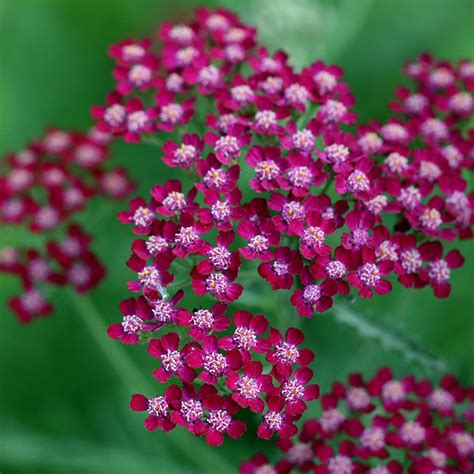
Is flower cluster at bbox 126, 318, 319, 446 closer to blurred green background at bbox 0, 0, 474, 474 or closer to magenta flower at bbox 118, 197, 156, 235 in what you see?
magenta flower at bbox 118, 197, 156, 235

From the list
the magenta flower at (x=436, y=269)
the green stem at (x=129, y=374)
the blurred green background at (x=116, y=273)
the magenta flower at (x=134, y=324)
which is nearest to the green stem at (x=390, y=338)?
the blurred green background at (x=116, y=273)

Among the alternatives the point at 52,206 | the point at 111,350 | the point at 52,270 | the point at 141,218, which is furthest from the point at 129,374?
the point at 141,218

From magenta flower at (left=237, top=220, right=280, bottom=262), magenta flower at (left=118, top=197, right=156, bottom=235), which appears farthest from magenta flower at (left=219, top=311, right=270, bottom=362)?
magenta flower at (left=118, top=197, right=156, bottom=235)

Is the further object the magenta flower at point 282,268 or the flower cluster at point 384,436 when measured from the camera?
the flower cluster at point 384,436

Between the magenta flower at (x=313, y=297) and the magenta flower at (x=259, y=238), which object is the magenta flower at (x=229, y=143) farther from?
the magenta flower at (x=313, y=297)

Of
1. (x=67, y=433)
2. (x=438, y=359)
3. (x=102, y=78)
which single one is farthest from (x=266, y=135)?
(x=102, y=78)

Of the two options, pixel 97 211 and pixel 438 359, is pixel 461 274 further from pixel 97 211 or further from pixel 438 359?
pixel 97 211

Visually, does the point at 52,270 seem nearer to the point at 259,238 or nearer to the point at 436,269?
the point at 259,238
